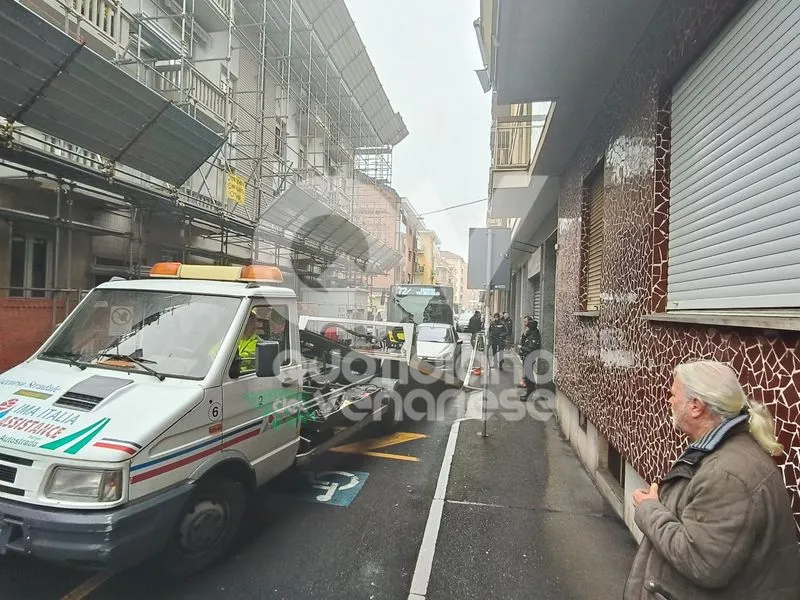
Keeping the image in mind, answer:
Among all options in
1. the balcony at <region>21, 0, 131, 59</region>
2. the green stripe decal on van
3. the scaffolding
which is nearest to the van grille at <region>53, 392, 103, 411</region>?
the green stripe decal on van

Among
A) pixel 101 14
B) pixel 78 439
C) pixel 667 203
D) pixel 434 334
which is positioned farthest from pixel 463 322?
pixel 78 439

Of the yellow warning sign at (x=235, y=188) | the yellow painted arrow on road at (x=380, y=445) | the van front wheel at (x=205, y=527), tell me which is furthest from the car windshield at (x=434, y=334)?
the van front wheel at (x=205, y=527)

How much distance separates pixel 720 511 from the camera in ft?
4.72

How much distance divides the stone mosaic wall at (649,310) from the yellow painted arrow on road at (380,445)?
2.66 m

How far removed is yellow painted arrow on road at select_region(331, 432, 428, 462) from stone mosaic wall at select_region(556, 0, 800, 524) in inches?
105

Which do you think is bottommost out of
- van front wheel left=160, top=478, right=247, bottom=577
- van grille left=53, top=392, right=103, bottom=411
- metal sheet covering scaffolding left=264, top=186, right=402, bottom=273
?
van front wheel left=160, top=478, right=247, bottom=577

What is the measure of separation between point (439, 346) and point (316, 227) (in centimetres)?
587

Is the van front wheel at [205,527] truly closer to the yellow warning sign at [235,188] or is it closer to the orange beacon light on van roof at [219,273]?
the orange beacon light on van roof at [219,273]

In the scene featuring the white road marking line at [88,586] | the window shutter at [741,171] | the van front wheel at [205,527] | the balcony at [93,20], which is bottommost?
the white road marking line at [88,586]

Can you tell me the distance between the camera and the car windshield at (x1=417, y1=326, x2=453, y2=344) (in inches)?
499

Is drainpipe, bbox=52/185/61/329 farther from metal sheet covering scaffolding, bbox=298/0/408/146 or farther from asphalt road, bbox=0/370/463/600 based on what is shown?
metal sheet covering scaffolding, bbox=298/0/408/146

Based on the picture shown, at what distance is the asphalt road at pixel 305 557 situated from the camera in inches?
115

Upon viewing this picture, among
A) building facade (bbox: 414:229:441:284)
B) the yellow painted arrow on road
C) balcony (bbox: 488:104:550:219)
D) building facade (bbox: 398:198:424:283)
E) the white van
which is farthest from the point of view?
building facade (bbox: 414:229:441:284)

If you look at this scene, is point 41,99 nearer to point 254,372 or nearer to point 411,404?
point 254,372
